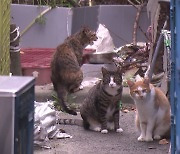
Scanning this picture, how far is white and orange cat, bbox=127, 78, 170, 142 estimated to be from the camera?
5715 mm

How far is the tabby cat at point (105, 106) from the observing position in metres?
6.41

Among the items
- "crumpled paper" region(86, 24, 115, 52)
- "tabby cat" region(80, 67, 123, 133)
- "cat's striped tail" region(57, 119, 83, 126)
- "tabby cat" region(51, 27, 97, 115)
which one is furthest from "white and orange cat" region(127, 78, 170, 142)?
"crumpled paper" region(86, 24, 115, 52)

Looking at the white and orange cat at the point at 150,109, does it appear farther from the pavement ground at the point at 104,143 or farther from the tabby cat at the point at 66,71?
the tabby cat at the point at 66,71

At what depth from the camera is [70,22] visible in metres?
11.2

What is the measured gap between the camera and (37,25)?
11008 mm

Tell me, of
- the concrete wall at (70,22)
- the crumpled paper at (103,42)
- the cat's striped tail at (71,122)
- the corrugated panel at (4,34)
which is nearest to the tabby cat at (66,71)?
the cat's striped tail at (71,122)

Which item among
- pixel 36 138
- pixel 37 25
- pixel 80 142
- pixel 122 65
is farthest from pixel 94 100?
pixel 37 25

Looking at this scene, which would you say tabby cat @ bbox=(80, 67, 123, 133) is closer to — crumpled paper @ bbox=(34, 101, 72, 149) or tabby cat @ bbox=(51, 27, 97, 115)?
crumpled paper @ bbox=(34, 101, 72, 149)

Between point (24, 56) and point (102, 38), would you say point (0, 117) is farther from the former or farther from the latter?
point (102, 38)

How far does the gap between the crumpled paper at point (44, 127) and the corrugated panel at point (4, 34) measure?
0.69m

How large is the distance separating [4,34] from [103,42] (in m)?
5.21

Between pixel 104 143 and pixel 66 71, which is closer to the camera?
pixel 104 143

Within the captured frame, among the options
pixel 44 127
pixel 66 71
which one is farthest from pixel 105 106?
pixel 66 71

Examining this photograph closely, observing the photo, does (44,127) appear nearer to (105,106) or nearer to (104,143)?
(104,143)
